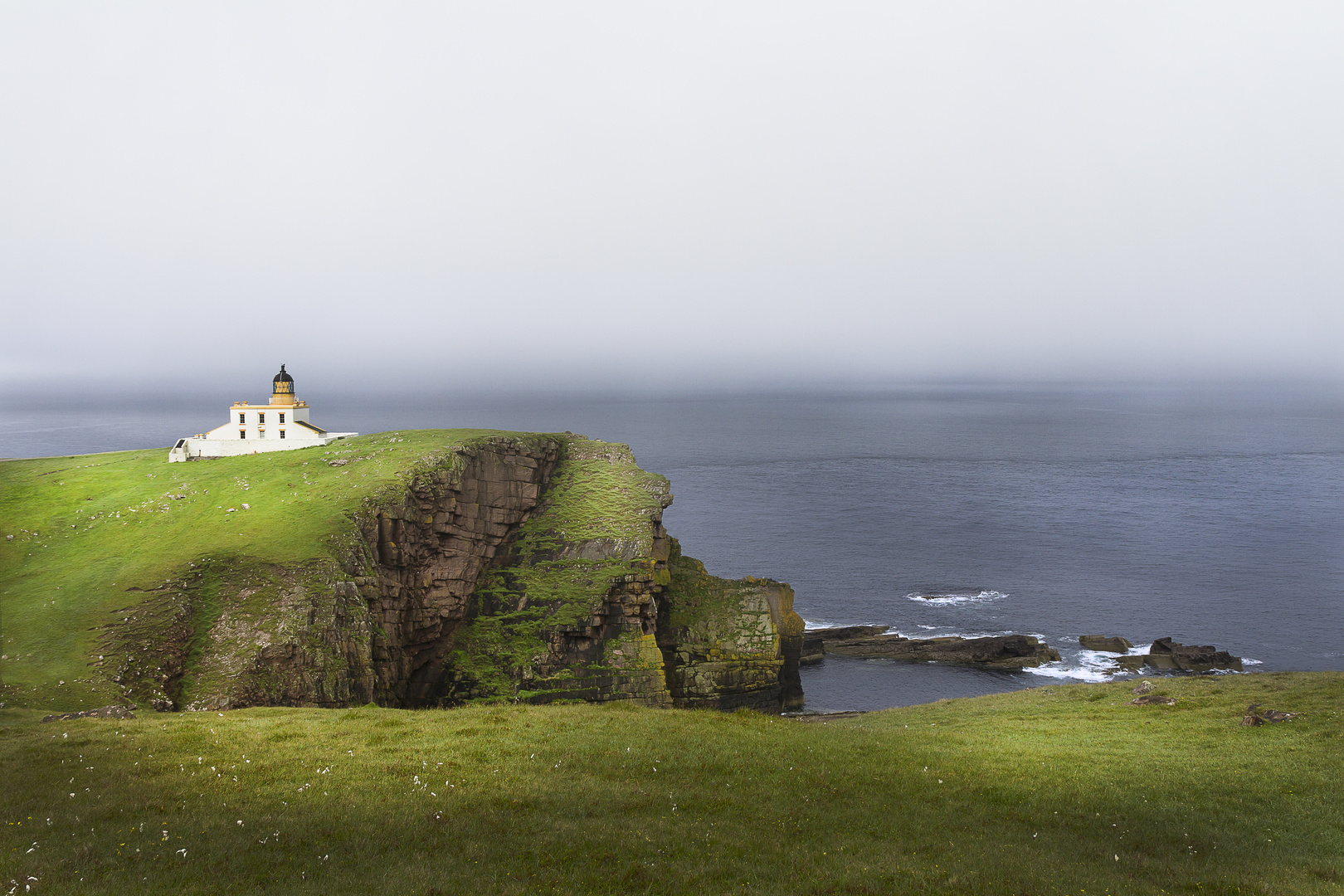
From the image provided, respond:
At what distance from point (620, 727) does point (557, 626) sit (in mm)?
27992

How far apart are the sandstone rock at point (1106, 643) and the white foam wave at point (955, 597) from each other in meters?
15.1

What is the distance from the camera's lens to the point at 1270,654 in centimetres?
7325

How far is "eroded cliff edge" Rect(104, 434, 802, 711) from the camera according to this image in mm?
40750

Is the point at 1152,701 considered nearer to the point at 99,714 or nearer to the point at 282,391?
the point at 99,714

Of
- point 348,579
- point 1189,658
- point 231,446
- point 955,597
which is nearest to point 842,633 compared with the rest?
point 955,597

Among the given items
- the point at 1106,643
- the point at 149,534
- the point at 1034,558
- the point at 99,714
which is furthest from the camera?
the point at 1034,558

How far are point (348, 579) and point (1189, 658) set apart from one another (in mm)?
73755

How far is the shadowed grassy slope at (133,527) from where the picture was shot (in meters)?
38.2

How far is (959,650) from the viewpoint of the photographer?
255 ft

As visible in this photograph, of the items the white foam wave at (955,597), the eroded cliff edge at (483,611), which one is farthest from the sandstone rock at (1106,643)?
the eroded cliff edge at (483,611)

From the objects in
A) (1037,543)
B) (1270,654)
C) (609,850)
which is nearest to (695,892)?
(609,850)

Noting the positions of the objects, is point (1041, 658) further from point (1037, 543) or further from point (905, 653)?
point (1037, 543)

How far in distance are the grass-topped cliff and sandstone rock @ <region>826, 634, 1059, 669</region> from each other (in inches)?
617

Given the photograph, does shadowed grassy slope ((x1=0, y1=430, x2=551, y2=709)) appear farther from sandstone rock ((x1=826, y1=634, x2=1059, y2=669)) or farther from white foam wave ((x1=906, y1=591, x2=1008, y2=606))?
white foam wave ((x1=906, y1=591, x2=1008, y2=606))
